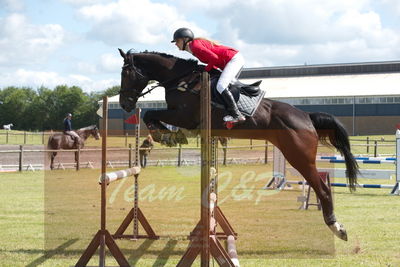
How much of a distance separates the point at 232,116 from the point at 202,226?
1.38 metres

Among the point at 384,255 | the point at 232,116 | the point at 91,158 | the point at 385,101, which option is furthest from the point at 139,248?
the point at 385,101

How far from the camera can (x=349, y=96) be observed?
41.0m

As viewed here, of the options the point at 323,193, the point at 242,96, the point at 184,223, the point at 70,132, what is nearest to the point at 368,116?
the point at 70,132

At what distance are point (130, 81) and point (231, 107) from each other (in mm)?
1270

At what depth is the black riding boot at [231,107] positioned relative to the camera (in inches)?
198

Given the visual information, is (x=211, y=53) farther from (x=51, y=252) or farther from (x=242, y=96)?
(x=51, y=252)

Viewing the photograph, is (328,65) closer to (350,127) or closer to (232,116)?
(350,127)

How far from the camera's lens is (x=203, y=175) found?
4016 millimetres

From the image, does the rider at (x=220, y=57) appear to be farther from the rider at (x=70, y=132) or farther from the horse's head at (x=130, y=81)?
the rider at (x=70, y=132)

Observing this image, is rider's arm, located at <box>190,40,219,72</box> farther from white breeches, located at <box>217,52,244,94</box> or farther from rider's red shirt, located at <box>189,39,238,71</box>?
white breeches, located at <box>217,52,244,94</box>

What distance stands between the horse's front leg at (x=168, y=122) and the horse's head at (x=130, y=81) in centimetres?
46

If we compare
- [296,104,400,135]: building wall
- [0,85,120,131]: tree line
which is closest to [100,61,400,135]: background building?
[296,104,400,135]: building wall

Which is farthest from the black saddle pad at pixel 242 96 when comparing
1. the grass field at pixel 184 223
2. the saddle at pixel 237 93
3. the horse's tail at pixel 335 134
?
the grass field at pixel 184 223

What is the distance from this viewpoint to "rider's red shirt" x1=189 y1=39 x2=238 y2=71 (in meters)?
5.05
